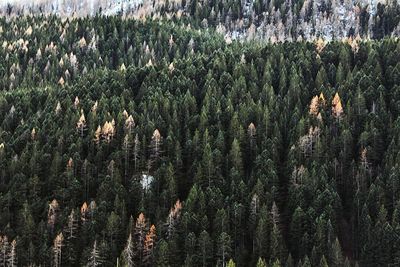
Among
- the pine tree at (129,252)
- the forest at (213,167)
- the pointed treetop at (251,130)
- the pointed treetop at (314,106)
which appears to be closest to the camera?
the pine tree at (129,252)

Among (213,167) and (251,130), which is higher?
(251,130)

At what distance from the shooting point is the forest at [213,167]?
113 metres

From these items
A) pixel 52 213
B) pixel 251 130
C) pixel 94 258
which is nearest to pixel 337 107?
pixel 251 130

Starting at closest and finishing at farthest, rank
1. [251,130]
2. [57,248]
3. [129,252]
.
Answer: [129,252] → [57,248] → [251,130]

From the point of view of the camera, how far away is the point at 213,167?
12988cm

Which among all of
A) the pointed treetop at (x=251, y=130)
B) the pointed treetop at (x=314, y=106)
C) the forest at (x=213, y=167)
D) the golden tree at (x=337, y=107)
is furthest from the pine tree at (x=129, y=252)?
the golden tree at (x=337, y=107)

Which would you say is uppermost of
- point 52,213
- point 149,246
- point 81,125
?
point 81,125

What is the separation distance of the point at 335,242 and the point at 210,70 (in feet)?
246

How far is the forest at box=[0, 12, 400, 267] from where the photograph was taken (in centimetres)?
11344

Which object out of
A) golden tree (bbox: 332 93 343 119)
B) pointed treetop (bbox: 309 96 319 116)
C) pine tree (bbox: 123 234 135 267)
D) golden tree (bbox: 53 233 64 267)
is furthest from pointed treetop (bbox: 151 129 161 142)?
golden tree (bbox: 332 93 343 119)

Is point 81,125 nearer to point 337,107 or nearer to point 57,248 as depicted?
point 57,248

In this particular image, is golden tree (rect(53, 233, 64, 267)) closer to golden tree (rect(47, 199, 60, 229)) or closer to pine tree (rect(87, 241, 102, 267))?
pine tree (rect(87, 241, 102, 267))

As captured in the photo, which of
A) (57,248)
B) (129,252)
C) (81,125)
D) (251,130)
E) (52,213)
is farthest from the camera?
(81,125)

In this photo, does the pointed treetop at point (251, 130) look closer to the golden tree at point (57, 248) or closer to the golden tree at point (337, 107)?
the golden tree at point (337, 107)
